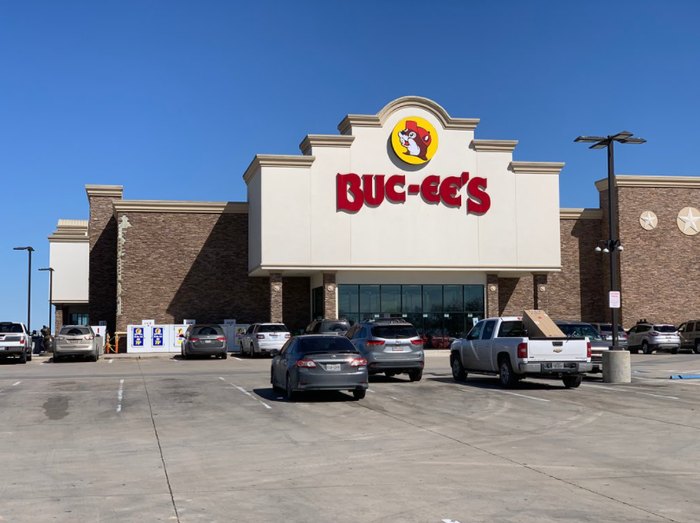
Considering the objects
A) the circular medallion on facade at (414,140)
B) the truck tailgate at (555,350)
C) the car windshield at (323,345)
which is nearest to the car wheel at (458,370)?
the truck tailgate at (555,350)

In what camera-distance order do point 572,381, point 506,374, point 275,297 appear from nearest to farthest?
point 506,374, point 572,381, point 275,297

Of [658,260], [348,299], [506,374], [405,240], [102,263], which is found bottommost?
[506,374]

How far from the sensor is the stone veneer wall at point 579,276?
52.3 m

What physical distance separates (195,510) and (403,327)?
1520 centimetres

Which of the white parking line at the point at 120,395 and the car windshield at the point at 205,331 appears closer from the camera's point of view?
the white parking line at the point at 120,395

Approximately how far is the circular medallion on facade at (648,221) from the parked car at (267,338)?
84.5ft

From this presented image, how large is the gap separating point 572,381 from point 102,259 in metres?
39.6

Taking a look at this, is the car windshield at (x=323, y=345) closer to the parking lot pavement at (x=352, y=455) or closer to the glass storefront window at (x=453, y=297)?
the parking lot pavement at (x=352, y=455)

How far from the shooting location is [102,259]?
53.8 meters

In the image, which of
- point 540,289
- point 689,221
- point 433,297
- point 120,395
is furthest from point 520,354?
point 689,221

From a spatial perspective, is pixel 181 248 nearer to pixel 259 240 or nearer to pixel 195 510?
pixel 259 240

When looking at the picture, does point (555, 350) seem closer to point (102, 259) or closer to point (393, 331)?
point (393, 331)

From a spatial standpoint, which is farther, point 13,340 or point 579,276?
point 579,276

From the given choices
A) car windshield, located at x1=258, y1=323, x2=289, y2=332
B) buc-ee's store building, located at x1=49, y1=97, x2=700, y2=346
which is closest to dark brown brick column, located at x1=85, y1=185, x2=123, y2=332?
buc-ee's store building, located at x1=49, y1=97, x2=700, y2=346
